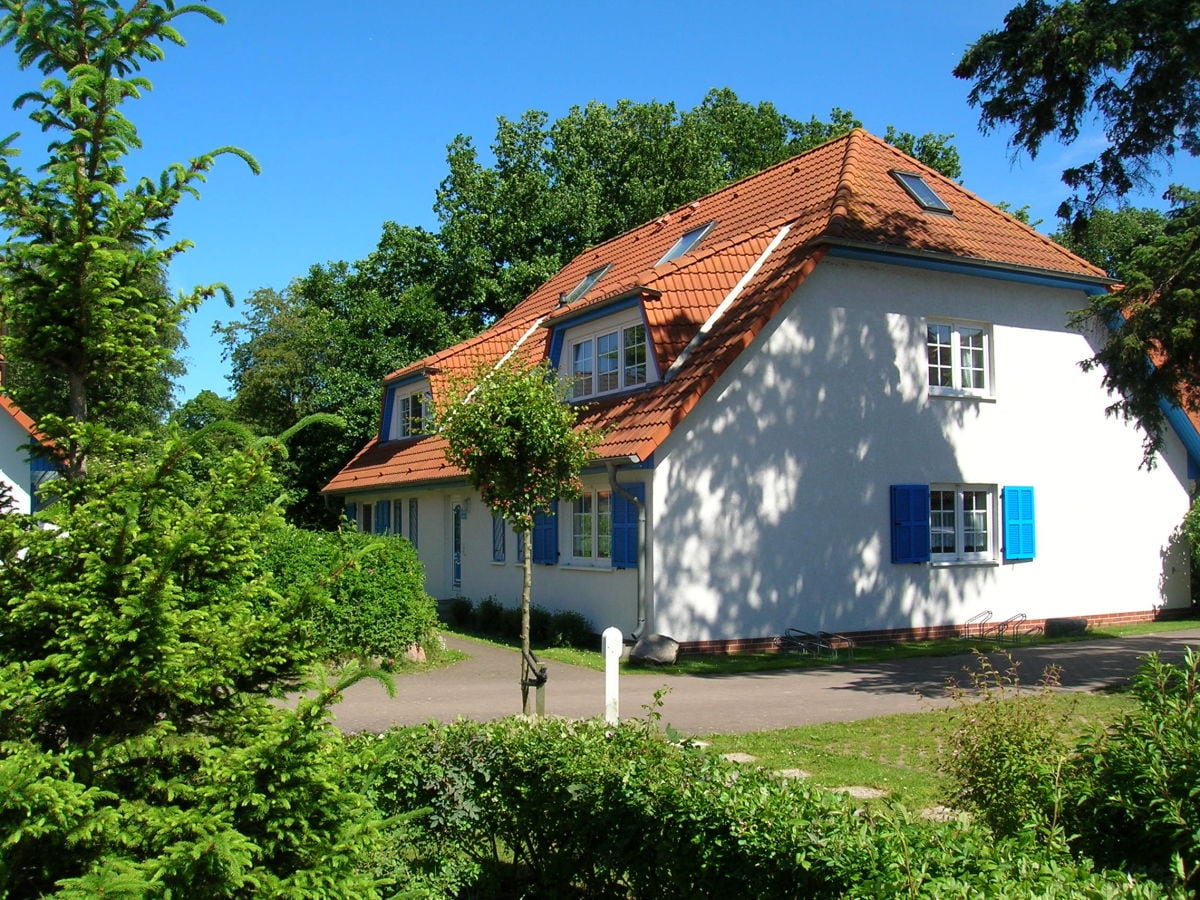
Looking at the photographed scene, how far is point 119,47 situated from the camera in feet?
15.7

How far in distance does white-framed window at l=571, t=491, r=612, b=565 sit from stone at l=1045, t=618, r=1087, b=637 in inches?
320

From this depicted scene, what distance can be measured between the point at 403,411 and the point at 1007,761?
932 inches

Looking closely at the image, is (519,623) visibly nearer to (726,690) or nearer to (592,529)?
(592,529)

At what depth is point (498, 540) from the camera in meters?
22.3

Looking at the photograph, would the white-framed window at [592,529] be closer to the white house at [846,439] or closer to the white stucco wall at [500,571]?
the white house at [846,439]

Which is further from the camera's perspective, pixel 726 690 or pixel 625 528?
pixel 625 528

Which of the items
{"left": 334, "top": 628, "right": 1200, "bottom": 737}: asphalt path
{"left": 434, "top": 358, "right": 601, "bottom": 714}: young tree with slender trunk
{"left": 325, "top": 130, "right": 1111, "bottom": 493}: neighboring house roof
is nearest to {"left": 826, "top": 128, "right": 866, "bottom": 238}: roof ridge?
{"left": 325, "top": 130, "right": 1111, "bottom": 493}: neighboring house roof

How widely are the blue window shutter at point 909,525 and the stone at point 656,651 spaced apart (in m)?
4.73

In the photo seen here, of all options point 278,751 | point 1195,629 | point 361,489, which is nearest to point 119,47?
point 278,751

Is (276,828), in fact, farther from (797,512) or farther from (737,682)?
(797,512)

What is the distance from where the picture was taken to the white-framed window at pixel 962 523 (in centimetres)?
1964

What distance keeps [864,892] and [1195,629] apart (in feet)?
65.0

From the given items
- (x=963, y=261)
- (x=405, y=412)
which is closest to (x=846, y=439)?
(x=963, y=261)

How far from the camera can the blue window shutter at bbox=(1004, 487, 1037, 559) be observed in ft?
65.7
